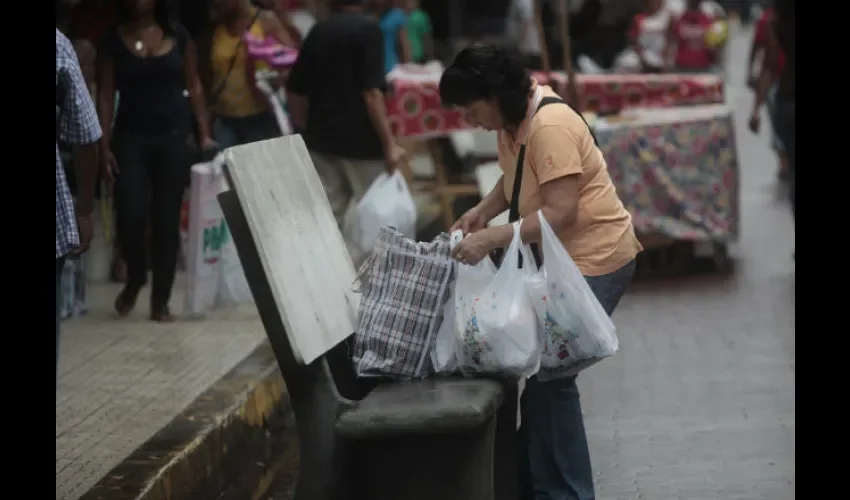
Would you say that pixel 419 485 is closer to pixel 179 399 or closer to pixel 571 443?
pixel 571 443

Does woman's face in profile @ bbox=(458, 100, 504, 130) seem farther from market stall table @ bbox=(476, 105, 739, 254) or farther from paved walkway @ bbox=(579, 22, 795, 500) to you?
market stall table @ bbox=(476, 105, 739, 254)

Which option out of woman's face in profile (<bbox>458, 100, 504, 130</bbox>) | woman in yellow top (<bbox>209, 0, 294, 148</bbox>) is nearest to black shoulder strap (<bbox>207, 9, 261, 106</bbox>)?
woman in yellow top (<bbox>209, 0, 294, 148</bbox>)

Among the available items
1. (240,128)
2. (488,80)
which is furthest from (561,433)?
(240,128)

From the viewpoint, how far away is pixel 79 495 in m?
5.02

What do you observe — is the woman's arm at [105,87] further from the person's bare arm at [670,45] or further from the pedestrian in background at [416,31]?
the person's bare arm at [670,45]

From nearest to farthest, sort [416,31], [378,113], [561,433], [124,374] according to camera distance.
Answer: [561,433] < [124,374] < [378,113] < [416,31]

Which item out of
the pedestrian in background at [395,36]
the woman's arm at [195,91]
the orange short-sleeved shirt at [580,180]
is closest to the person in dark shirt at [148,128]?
the woman's arm at [195,91]

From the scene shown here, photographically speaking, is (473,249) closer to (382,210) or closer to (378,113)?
(382,210)

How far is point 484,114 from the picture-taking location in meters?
5.00

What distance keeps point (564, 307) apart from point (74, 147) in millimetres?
1911

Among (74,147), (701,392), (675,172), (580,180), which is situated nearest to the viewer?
(580,180)

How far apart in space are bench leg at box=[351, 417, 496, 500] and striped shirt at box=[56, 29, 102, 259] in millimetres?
1232

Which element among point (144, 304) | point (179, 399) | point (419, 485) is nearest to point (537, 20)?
point (144, 304)

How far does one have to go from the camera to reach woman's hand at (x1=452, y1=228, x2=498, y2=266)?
4.75 meters
